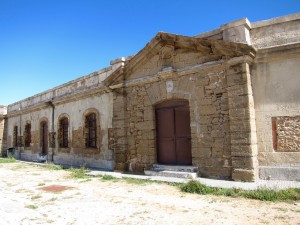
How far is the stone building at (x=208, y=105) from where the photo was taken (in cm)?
573

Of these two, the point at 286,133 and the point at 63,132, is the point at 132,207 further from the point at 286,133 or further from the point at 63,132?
the point at 63,132

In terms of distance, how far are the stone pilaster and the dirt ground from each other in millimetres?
1265

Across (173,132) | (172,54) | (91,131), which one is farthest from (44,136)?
(172,54)

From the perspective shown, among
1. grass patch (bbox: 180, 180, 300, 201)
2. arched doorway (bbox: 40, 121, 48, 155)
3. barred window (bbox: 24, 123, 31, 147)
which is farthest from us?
barred window (bbox: 24, 123, 31, 147)

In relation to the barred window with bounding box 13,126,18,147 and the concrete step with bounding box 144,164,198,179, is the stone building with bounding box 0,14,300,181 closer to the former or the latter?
the concrete step with bounding box 144,164,198,179

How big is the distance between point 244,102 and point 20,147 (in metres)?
14.5

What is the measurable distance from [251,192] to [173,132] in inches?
118

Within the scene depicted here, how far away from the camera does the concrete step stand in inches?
252

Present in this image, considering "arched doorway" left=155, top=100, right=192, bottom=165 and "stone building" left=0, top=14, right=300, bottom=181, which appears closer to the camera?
"stone building" left=0, top=14, right=300, bottom=181

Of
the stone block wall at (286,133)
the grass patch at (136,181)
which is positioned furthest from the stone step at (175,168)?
the stone block wall at (286,133)

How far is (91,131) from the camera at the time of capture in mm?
10000

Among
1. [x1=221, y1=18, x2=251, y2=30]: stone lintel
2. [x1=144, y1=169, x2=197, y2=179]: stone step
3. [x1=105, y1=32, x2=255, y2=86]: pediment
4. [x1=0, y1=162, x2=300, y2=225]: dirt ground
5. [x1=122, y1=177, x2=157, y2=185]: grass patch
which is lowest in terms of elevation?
[x1=0, y1=162, x2=300, y2=225]: dirt ground

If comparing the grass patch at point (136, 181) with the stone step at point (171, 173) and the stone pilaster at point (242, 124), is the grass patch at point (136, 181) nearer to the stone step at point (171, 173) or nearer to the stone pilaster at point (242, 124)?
the stone step at point (171, 173)

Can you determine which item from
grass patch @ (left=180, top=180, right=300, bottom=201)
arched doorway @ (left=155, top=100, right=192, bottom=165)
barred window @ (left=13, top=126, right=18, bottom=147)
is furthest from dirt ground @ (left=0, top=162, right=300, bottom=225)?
barred window @ (left=13, top=126, right=18, bottom=147)
